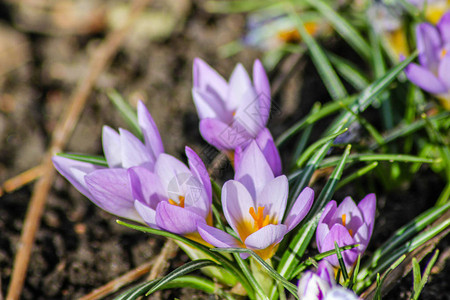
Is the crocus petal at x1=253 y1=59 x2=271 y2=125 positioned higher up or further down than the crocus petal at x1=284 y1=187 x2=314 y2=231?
higher up

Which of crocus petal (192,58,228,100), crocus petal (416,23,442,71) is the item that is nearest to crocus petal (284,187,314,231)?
crocus petal (192,58,228,100)

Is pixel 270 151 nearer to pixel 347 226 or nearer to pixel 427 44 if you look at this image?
pixel 347 226

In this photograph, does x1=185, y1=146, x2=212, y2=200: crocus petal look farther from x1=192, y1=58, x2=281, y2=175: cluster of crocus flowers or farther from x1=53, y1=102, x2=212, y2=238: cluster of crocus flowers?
x1=192, y1=58, x2=281, y2=175: cluster of crocus flowers

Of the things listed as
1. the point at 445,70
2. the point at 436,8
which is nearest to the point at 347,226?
the point at 445,70

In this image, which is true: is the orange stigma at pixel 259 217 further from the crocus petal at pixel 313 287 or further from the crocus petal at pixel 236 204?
the crocus petal at pixel 313 287

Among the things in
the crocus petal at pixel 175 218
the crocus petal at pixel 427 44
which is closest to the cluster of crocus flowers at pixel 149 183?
the crocus petal at pixel 175 218

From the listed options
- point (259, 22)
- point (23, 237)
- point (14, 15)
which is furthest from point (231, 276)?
point (14, 15)
